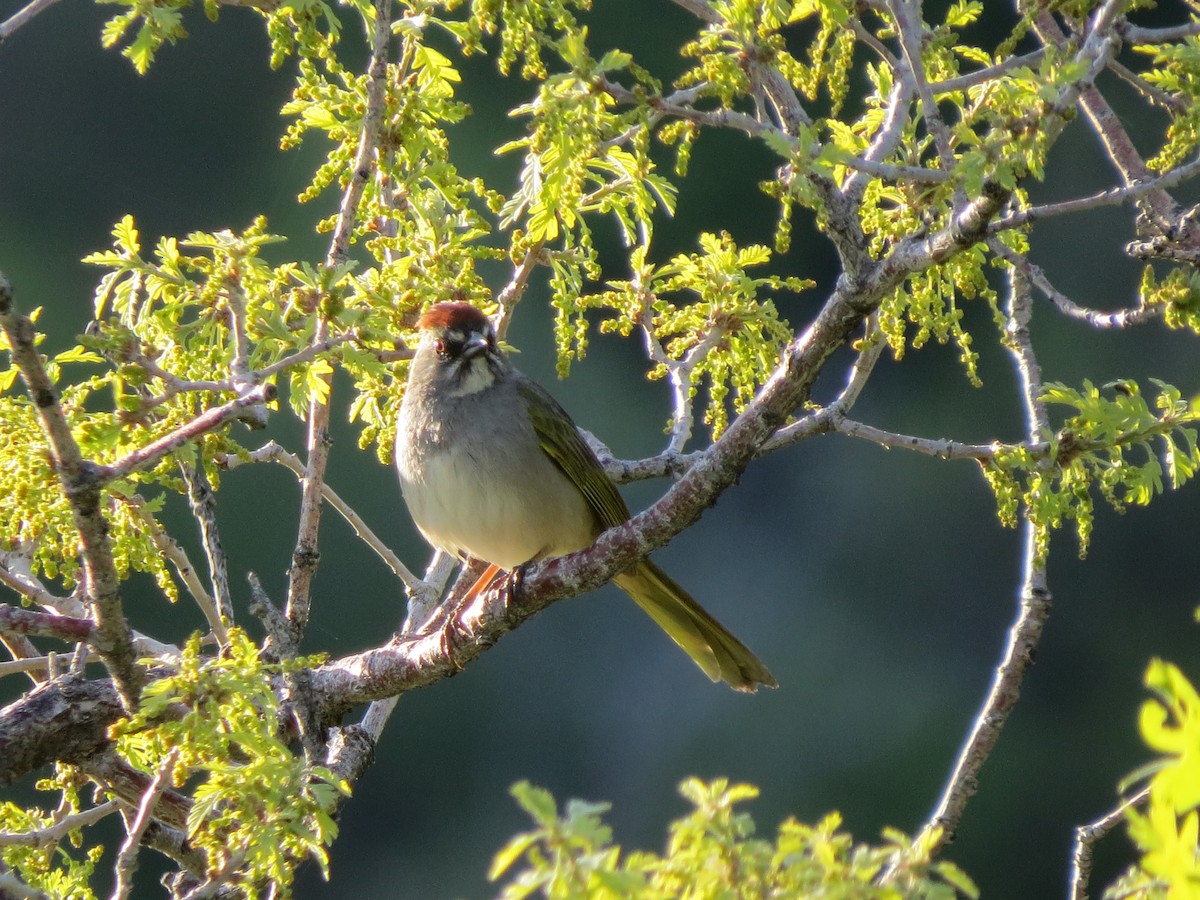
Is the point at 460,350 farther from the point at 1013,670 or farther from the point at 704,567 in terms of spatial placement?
the point at 704,567

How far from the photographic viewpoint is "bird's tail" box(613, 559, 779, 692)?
4.05 metres

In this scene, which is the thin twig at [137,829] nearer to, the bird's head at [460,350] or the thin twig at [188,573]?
A: the thin twig at [188,573]

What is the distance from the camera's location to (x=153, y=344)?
9.83ft

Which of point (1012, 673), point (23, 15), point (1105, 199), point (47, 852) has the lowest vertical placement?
point (1012, 673)

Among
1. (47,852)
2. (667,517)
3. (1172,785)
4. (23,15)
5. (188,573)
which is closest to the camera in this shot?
(1172,785)

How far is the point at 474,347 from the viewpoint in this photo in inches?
163

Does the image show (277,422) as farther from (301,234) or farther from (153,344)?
(153,344)

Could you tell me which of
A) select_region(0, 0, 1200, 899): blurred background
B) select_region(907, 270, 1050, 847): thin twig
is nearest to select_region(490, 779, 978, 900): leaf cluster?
select_region(907, 270, 1050, 847): thin twig

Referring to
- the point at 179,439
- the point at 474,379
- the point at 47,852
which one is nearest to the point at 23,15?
the point at 179,439

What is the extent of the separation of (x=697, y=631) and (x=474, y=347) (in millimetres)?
1021

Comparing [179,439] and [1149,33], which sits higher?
[1149,33]

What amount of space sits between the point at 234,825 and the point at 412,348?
1258 mm

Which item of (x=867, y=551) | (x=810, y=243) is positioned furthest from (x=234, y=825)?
(x=867, y=551)

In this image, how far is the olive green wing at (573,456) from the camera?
4.26 m
